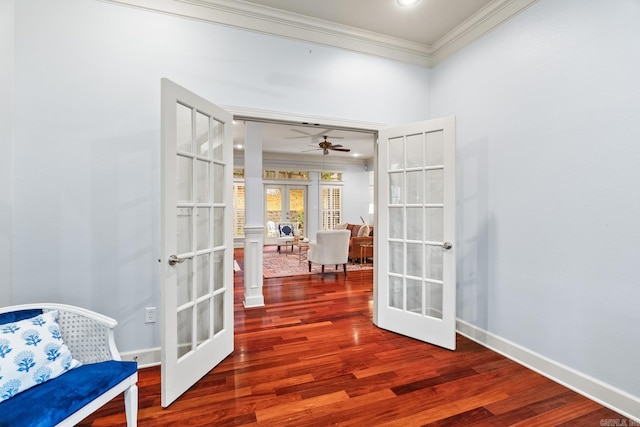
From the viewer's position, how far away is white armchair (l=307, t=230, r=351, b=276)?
5.39 meters

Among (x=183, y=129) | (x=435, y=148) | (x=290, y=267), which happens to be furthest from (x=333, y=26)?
(x=290, y=267)

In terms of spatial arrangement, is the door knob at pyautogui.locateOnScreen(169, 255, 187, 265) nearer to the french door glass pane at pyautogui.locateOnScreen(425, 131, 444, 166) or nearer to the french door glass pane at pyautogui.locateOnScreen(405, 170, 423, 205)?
the french door glass pane at pyautogui.locateOnScreen(405, 170, 423, 205)

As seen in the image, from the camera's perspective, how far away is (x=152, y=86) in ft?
7.47

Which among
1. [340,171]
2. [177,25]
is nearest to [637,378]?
[177,25]

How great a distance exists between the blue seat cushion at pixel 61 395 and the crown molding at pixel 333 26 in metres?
2.56

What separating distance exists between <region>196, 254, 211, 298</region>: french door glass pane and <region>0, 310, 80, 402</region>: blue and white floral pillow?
0.79 m

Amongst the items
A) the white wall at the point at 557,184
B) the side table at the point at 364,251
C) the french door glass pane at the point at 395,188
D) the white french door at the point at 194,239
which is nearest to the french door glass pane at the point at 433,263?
the white wall at the point at 557,184

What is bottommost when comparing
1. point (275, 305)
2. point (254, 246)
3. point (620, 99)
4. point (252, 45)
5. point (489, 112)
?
point (275, 305)

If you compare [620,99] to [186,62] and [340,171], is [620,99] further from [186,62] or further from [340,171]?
[340,171]

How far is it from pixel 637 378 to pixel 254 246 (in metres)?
3.52

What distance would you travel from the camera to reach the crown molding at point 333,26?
2.36 meters

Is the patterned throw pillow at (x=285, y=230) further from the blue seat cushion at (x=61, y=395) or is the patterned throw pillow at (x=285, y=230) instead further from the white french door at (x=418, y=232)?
the blue seat cushion at (x=61, y=395)

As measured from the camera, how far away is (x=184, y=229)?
2043 mm

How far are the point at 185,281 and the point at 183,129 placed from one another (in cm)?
109
